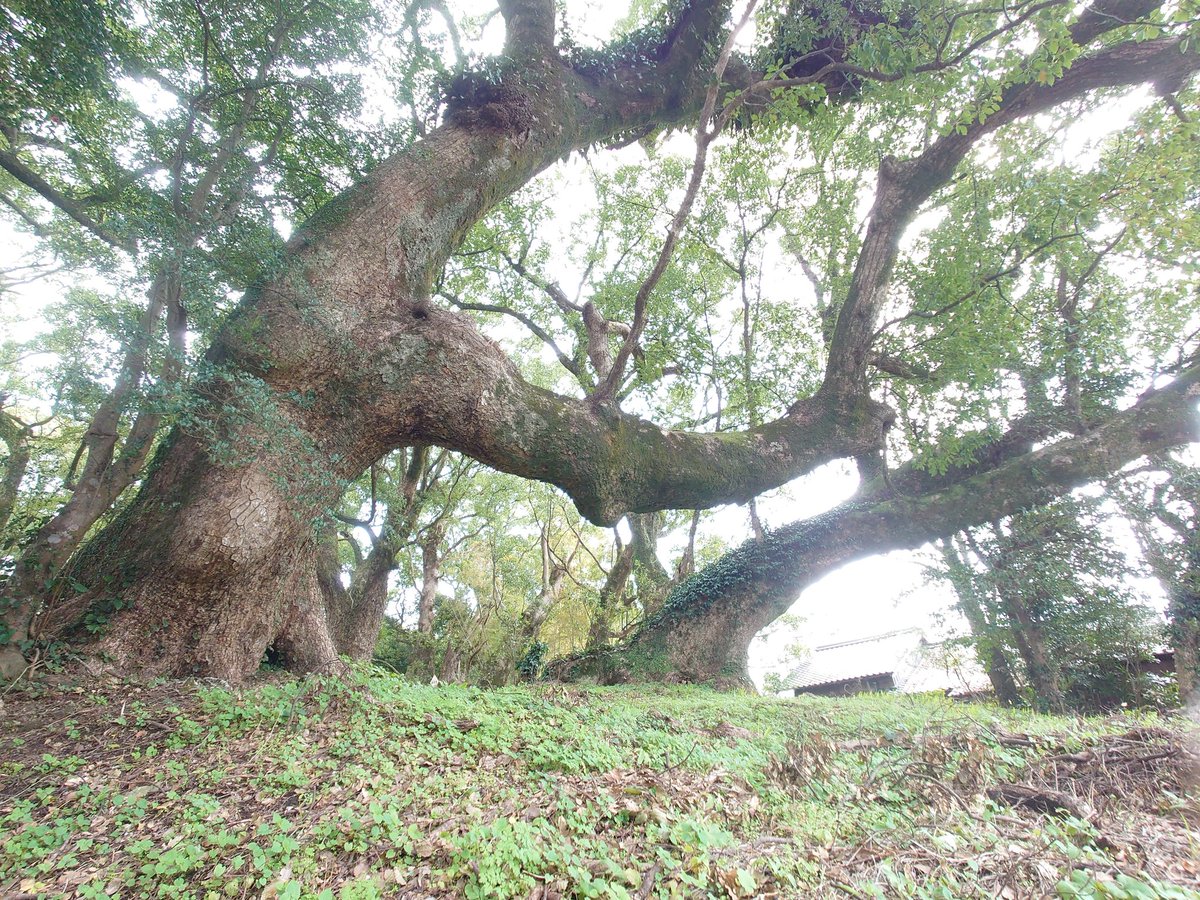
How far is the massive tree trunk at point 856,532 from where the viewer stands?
7.48 metres

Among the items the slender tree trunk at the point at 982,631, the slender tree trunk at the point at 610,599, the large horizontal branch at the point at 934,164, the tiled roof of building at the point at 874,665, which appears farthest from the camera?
the tiled roof of building at the point at 874,665

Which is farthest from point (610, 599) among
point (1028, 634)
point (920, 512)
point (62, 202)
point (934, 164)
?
point (62, 202)

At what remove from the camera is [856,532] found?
Answer: 848 cm

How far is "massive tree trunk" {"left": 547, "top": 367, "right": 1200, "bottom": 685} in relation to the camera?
7.48 m

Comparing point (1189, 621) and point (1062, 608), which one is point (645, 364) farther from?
point (1189, 621)

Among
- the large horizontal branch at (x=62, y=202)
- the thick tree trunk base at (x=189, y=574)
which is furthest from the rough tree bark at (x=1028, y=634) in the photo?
the large horizontal branch at (x=62, y=202)

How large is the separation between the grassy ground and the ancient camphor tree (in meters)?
1.03

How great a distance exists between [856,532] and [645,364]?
4.71m

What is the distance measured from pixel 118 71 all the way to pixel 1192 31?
7.89 metres

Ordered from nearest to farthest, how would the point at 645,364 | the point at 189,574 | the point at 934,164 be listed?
the point at 189,574, the point at 934,164, the point at 645,364

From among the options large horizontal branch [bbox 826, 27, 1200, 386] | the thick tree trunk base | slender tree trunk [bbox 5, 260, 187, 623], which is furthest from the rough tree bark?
slender tree trunk [bbox 5, 260, 187, 623]

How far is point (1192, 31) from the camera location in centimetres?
390

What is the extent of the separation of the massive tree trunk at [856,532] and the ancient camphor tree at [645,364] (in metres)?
0.04

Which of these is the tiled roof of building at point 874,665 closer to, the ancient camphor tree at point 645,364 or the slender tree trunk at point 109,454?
the ancient camphor tree at point 645,364
